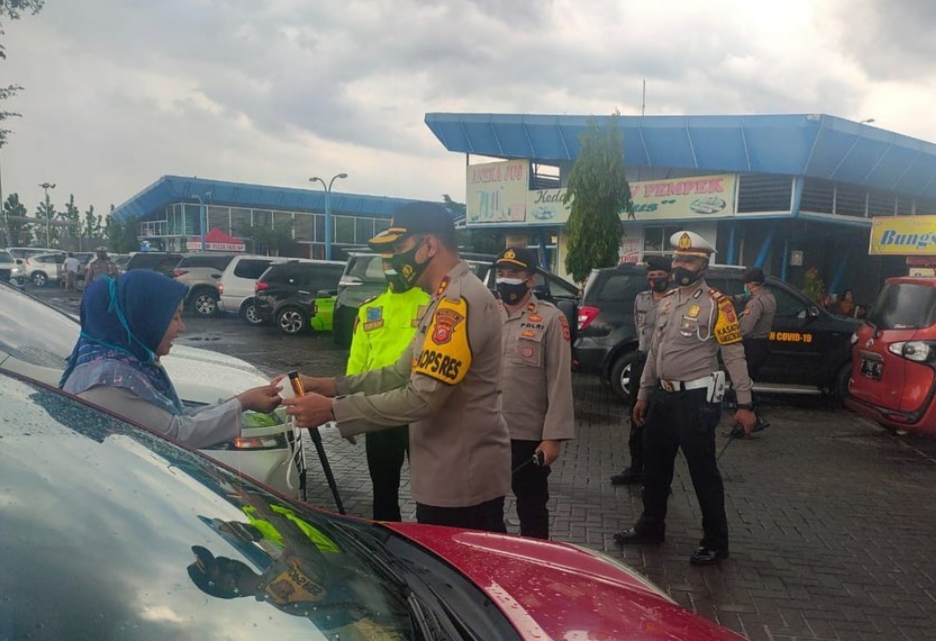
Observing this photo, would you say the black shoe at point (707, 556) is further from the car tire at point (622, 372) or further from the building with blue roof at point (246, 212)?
the building with blue roof at point (246, 212)

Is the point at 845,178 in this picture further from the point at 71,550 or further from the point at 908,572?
the point at 71,550

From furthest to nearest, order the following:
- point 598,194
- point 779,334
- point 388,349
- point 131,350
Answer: point 598,194, point 779,334, point 388,349, point 131,350

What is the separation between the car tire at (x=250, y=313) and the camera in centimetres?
1711

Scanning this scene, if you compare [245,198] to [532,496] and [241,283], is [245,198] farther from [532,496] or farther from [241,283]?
[532,496]

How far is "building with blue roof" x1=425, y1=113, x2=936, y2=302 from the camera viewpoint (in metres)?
19.4

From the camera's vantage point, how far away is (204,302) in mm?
19719

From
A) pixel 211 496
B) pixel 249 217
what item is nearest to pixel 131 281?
pixel 211 496

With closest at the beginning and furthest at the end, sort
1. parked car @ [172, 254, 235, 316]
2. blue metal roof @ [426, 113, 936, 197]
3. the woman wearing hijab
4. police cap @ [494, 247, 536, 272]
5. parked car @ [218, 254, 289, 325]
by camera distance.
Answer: the woman wearing hijab → police cap @ [494, 247, 536, 272] → parked car @ [218, 254, 289, 325] → blue metal roof @ [426, 113, 936, 197] → parked car @ [172, 254, 235, 316]

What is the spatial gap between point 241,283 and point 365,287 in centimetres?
879

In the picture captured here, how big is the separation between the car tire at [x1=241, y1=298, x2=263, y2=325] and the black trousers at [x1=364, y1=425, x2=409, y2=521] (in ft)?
45.7

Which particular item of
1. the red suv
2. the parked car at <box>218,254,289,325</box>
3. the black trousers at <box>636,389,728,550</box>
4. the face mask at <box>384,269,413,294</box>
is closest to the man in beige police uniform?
the face mask at <box>384,269,413,294</box>

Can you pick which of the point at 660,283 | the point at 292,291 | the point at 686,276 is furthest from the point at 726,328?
the point at 292,291

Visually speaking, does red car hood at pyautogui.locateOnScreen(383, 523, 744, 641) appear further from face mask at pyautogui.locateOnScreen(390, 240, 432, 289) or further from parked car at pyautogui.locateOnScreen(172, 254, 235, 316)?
parked car at pyautogui.locateOnScreen(172, 254, 235, 316)

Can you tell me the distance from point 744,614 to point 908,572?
4.38 feet
